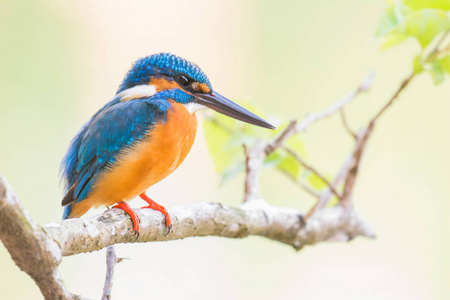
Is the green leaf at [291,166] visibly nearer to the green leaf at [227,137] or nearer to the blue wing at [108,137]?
the green leaf at [227,137]

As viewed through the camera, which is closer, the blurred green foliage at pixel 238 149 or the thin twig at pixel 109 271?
the thin twig at pixel 109 271

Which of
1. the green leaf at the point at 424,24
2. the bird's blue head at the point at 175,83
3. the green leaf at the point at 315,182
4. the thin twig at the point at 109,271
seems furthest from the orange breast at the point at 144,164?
the green leaf at the point at 424,24

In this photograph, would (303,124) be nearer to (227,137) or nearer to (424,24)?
(227,137)

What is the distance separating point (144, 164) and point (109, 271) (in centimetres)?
48

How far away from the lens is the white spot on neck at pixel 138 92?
188 centimetres

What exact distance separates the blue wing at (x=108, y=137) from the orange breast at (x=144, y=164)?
2 centimetres

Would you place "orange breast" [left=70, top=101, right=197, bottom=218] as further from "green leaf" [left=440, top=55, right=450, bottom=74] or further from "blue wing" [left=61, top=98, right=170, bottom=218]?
"green leaf" [left=440, top=55, right=450, bottom=74]

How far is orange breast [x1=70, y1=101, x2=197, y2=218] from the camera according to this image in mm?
1749

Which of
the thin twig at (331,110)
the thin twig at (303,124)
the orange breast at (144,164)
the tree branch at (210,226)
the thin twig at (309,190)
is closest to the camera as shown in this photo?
the tree branch at (210,226)

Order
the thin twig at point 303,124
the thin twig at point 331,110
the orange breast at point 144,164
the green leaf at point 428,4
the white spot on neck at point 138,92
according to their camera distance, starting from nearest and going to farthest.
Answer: the orange breast at point 144,164 → the white spot on neck at point 138,92 → the green leaf at point 428,4 → the thin twig at point 303,124 → the thin twig at point 331,110

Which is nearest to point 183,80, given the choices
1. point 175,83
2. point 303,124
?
point 175,83

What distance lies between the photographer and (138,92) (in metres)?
1.89

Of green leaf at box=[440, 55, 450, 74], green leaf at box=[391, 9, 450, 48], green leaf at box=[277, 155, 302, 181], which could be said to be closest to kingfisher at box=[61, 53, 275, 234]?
green leaf at box=[277, 155, 302, 181]

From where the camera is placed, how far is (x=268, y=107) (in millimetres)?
4152
